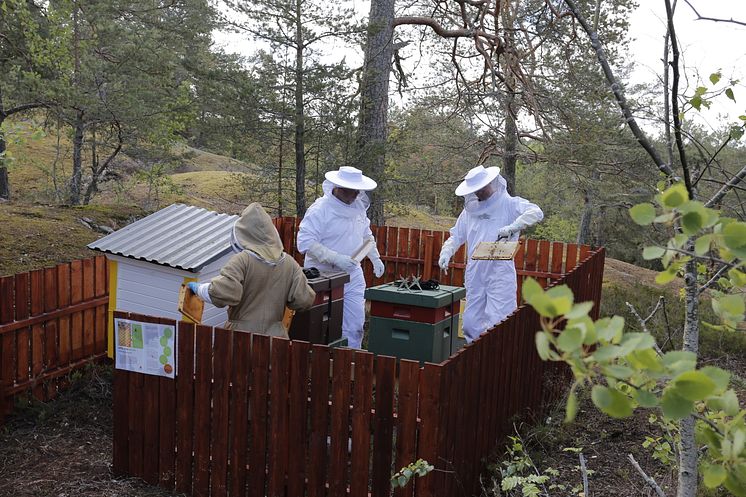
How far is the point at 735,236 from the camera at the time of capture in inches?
49.9

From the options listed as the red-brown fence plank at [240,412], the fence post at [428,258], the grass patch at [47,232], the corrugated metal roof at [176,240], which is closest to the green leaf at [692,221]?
the red-brown fence plank at [240,412]

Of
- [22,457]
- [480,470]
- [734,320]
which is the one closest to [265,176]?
[22,457]

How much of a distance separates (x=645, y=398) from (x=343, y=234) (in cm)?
566

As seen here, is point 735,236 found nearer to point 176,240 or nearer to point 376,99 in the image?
point 176,240

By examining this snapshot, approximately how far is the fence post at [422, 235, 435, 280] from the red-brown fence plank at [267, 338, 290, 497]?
5.87 metres

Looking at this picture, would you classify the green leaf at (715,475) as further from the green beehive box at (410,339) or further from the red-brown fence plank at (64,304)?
the red-brown fence plank at (64,304)

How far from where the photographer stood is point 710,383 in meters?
1.14

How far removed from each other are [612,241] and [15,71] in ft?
62.8

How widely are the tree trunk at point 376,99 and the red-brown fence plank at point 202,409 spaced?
7.36 m

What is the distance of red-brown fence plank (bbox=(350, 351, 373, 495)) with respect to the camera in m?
3.85

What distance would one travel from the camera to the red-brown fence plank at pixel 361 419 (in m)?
3.85

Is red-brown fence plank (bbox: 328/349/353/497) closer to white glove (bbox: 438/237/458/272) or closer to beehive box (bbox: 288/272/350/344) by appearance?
beehive box (bbox: 288/272/350/344)

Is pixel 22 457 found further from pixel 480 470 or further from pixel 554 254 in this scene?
pixel 554 254

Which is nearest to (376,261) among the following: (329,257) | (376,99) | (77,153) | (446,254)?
(446,254)
